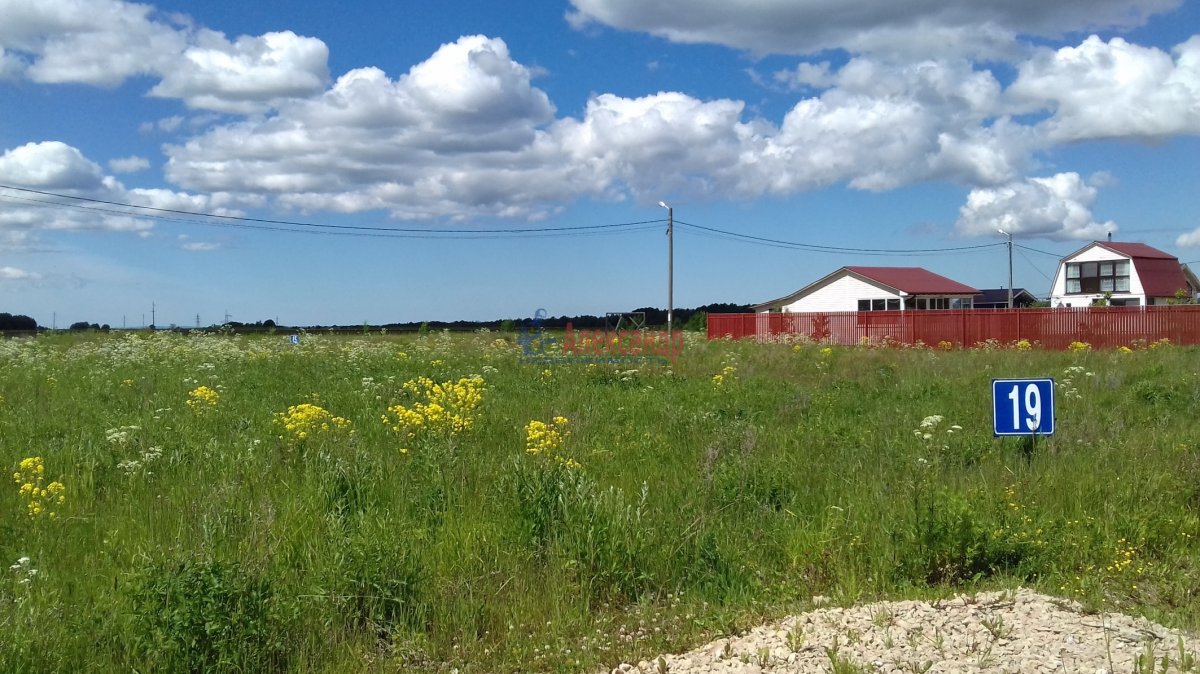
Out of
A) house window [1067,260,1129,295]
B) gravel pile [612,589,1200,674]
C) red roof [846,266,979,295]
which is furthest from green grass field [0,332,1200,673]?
house window [1067,260,1129,295]

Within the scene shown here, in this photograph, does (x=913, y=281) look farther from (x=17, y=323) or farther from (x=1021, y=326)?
(x=17, y=323)

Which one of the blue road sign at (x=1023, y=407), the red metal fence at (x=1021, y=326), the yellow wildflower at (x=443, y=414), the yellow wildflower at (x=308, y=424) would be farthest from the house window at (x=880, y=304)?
the yellow wildflower at (x=308, y=424)

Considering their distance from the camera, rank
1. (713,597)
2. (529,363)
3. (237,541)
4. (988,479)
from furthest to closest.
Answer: (529,363) < (988,479) < (237,541) < (713,597)

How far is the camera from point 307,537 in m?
6.02

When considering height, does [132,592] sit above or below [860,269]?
below

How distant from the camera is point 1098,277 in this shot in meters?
65.9

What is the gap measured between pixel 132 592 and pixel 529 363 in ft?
48.4

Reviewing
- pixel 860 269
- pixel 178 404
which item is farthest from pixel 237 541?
pixel 860 269

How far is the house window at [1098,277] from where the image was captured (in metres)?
64.1

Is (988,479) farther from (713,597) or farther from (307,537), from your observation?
(307,537)

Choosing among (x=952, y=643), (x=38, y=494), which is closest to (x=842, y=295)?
(x=38, y=494)

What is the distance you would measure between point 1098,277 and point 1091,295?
142 centimetres

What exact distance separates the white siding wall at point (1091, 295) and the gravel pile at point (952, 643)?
66401 mm

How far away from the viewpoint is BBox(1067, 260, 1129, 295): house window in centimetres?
6412
